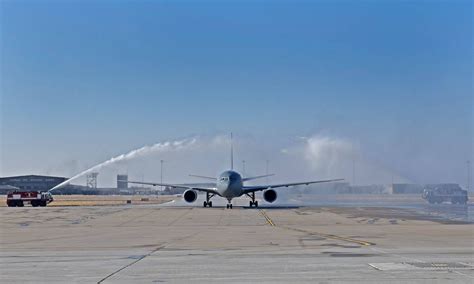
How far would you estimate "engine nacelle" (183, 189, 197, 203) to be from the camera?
67500 millimetres

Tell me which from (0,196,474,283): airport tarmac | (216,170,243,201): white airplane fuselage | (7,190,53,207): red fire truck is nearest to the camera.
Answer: (0,196,474,283): airport tarmac

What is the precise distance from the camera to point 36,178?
198625mm

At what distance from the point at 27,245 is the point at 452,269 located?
16.0 meters

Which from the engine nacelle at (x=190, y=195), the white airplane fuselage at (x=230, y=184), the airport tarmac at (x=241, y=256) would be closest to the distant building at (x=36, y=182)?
the engine nacelle at (x=190, y=195)

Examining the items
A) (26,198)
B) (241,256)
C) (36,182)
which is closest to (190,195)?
(26,198)

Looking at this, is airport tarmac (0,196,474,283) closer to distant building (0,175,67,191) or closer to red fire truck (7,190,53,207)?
red fire truck (7,190,53,207)

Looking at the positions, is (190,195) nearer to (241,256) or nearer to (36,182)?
(241,256)

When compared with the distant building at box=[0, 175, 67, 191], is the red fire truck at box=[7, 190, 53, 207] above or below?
below

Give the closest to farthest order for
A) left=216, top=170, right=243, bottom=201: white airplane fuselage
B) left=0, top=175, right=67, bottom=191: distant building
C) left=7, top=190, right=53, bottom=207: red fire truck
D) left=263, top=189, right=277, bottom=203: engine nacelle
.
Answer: left=216, top=170, right=243, bottom=201: white airplane fuselage < left=263, top=189, right=277, bottom=203: engine nacelle < left=7, top=190, right=53, bottom=207: red fire truck < left=0, top=175, right=67, bottom=191: distant building

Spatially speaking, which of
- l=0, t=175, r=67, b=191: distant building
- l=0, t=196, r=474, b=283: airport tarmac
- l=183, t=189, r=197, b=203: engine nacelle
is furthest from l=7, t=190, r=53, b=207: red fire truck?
l=0, t=175, r=67, b=191: distant building

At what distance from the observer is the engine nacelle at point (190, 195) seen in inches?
2657

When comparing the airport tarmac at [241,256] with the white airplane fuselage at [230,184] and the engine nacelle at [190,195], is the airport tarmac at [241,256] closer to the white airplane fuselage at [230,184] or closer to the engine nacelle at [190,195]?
the white airplane fuselage at [230,184]


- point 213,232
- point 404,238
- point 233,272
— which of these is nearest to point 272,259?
point 233,272

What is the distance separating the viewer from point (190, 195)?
6788 cm
